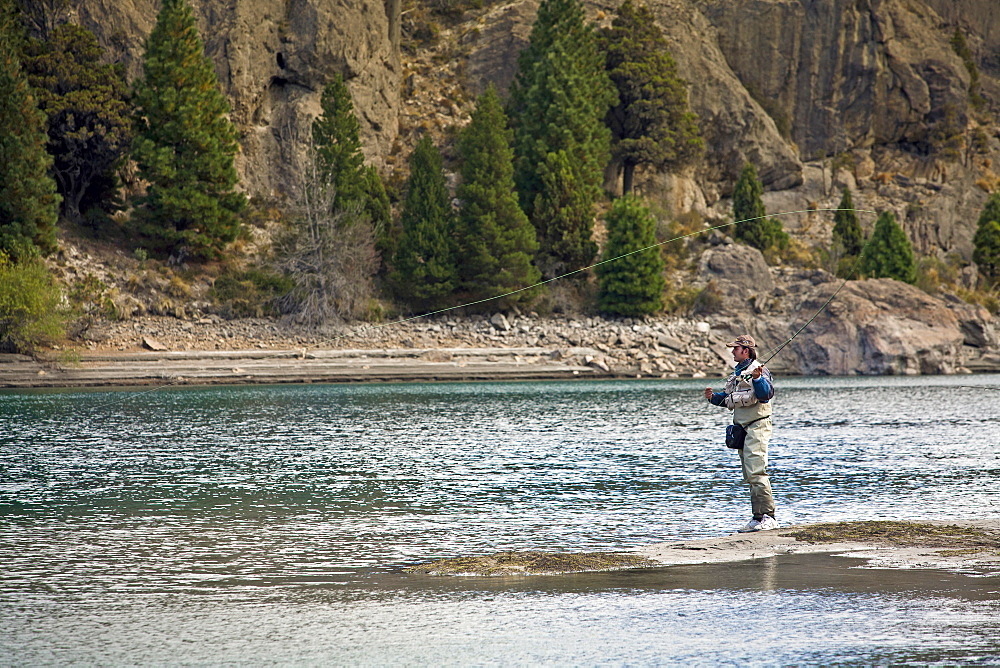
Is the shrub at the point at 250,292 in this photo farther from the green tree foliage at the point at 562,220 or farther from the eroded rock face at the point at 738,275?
the eroded rock face at the point at 738,275

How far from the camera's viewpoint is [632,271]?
5156 cm

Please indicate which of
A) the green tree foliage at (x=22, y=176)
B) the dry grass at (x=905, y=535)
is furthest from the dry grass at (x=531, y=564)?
the green tree foliage at (x=22, y=176)

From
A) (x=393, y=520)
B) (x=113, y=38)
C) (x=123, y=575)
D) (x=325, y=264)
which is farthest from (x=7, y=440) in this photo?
(x=113, y=38)

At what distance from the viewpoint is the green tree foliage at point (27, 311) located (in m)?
37.7

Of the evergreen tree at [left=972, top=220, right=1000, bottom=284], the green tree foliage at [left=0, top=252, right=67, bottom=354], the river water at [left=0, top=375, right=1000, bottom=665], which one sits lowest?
the river water at [left=0, top=375, right=1000, bottom=665]

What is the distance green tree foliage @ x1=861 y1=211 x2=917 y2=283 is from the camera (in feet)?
185

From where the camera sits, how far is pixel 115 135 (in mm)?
47312

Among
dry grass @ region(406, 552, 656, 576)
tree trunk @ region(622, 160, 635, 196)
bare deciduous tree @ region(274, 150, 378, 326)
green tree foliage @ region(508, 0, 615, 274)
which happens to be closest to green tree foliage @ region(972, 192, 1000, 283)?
tree trunk @ region(622, 160, 635, 196)

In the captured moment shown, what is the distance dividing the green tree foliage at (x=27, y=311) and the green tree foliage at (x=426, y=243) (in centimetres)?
1568

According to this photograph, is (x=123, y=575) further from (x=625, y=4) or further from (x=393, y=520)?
(x=625, y=4)

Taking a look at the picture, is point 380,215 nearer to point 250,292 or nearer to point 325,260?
point 325,260

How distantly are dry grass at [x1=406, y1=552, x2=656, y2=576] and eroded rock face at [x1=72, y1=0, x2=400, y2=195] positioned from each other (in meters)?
50.7

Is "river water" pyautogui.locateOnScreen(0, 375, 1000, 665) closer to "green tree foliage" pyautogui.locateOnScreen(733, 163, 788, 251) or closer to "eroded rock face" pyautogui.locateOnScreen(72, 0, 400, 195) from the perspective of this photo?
"eroded rock face" pyautogui.locateOnScreen(72, 0, 400, 195)

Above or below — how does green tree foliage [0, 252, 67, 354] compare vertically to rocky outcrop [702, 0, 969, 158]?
below
